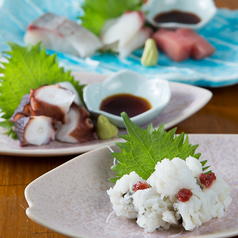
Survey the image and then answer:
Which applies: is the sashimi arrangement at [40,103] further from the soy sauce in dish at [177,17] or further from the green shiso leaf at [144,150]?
the soy sauce in dish at [177,17]

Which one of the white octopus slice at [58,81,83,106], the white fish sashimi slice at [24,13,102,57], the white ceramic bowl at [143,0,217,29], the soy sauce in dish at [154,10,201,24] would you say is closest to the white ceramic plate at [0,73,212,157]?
the white octopus slice at [58,81,83,106]

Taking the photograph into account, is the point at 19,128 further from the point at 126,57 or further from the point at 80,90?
the point at 126,57

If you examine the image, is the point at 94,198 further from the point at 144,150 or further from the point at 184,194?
the point at 184,194

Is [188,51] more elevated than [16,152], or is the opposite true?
[16,152]

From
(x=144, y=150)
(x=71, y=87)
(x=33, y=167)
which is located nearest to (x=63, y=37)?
(x=71, y=87)

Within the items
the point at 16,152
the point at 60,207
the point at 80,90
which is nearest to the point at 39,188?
the point at 60,207

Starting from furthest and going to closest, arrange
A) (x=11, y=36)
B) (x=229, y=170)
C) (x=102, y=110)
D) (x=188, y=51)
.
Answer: (x=11, y=36) → (x=188, y=51) → (x=102, y=110) → (x=229, y=170)
